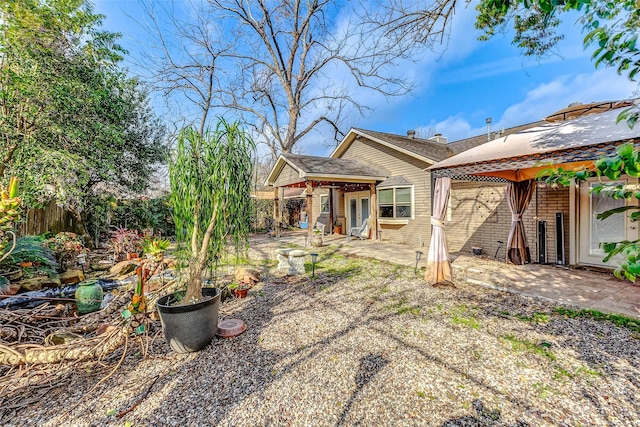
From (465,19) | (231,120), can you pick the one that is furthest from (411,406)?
(465,19)

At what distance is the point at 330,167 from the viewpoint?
11.0 meters

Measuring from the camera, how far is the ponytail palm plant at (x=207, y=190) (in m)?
3.22

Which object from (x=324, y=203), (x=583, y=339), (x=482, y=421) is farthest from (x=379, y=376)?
(x=324, y=203)

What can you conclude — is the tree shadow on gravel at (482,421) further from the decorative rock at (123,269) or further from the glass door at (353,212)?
the glass door at (353,212)

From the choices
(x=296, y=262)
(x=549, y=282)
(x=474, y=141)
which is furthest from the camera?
(x=474, y=141)

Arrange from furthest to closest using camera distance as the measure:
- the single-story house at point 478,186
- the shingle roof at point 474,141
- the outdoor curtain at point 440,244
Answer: the shingle roof at point 474,141
the outdoor curtain at point 440,244
the single-story house at point 478,186

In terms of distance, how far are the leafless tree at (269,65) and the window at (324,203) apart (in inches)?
191

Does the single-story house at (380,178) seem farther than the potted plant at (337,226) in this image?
No

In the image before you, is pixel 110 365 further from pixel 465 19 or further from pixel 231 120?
pixel 465 19

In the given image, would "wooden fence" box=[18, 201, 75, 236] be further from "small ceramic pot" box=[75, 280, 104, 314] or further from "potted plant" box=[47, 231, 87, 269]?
"small ceramic pot" box=[75, 280, 104, 314]

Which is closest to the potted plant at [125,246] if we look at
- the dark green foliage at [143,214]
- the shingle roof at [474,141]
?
the dark green foliage at [143,214]

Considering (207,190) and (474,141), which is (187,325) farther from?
(474,141)

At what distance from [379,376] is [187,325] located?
83.9 inches

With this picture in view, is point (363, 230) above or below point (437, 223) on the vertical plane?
below
